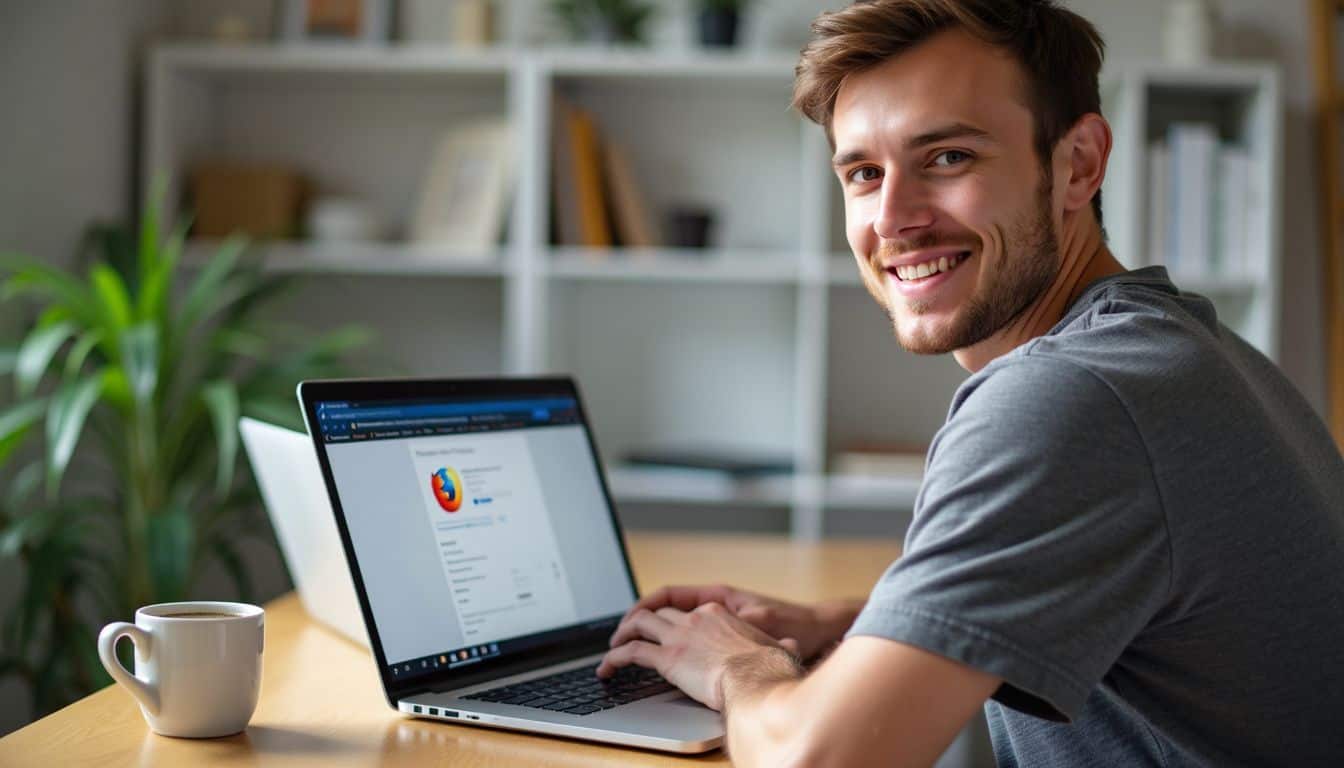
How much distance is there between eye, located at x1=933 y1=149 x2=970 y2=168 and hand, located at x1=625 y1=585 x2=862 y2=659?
1.55 feet

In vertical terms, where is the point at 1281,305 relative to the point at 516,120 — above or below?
below

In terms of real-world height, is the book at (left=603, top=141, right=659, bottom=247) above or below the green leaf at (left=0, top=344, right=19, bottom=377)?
above

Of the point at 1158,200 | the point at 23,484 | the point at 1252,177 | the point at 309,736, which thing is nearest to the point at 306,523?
the point at 309,736

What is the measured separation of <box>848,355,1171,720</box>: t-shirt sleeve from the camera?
2.71 ft

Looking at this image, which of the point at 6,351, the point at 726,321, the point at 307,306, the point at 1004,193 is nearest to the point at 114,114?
the point at 307,306

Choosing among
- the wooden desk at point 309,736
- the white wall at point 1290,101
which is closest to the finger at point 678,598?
Result: the wooden desk at point 309,736

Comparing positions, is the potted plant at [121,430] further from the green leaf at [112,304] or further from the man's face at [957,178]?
the man's face at [957,178]

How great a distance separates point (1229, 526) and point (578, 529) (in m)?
0.68

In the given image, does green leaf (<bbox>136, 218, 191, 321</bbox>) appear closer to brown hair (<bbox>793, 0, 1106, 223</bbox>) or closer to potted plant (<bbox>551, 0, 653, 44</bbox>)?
potted plant (<bbox>551, 0, 653, 44</bbox>)

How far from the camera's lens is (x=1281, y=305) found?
3166 mm

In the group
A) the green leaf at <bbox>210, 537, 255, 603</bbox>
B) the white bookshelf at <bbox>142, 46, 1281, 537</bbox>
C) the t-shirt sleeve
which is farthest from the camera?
the white bookshelf at <bbox>142, 46, 1281, 537</bbox>

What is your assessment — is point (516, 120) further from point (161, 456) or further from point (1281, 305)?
point (1281, 305)

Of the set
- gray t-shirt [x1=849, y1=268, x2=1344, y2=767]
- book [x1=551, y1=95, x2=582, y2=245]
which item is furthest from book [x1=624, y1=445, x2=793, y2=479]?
gray t-shirt [x1=849, y1=268, x2=1344, y2=767]

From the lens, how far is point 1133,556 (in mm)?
860
